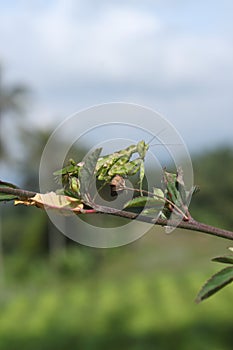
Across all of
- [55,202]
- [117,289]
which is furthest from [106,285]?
[55,202]

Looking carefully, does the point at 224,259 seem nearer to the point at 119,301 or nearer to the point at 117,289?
the point at 119,301

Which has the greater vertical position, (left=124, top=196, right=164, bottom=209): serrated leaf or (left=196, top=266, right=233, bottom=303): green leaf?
(left=124, top=196, right=164, bottom=209): serrated leaf

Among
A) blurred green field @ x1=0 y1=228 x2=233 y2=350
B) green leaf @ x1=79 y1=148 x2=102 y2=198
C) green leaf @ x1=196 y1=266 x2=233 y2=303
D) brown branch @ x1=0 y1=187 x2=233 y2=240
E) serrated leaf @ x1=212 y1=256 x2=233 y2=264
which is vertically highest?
blurred green field @ x1=0 y1=228 x2=233 y2=350

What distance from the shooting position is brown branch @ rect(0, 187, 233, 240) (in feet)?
1.60

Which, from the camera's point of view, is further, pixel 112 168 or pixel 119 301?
pixel 119 301

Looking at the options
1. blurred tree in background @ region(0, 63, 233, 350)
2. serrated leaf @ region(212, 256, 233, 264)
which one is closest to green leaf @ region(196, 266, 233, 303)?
serrated leaf @ region(212, 256, 233, 264)

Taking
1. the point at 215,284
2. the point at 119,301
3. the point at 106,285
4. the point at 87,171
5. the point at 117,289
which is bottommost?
the point at 215,284

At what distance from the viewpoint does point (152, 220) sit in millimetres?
512

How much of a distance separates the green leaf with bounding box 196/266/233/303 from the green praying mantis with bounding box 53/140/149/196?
0.09 m

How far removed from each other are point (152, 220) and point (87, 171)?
2.3 inches

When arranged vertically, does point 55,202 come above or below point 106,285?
below

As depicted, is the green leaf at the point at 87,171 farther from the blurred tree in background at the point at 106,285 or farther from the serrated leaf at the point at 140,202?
the blurred tree in background at the point at 106,285

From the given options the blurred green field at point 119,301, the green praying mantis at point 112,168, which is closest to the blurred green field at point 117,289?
the blurred green field at point 119,301

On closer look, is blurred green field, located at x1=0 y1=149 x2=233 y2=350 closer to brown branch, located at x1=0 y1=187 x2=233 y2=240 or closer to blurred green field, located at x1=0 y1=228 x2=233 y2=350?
blurred green field, located at x1=0 y1=228 x2=233 y2=350
